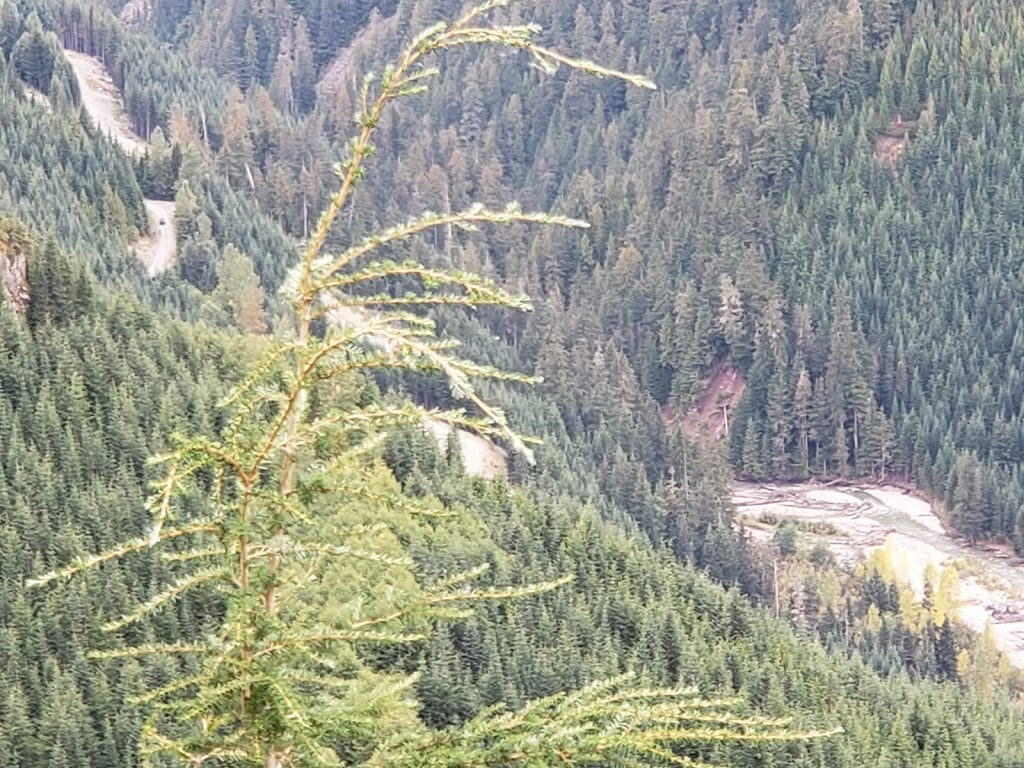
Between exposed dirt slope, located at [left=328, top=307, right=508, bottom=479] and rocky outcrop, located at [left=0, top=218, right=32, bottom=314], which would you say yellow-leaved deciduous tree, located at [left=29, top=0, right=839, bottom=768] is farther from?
exposed dirt slope, located at [left=328, top=307, right=508, bottom=479]

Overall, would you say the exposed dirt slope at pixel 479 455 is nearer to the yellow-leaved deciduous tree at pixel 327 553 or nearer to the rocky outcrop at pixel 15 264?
the rocky outcrop at pixel 15 264

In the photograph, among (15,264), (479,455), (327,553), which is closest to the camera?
(327,553)

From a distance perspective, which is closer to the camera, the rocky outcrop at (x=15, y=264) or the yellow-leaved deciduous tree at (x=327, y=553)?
the yellow-leaved deciduous tree at (x=327, y=553)

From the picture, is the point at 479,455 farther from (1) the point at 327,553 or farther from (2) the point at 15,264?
(1) the point at 327,553

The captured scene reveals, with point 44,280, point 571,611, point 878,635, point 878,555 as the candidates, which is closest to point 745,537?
point 878,555

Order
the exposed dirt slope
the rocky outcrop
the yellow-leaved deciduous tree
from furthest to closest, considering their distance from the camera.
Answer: the exposed dirt slope < the rocky outcrop < the yellow-leaved deciduous tree

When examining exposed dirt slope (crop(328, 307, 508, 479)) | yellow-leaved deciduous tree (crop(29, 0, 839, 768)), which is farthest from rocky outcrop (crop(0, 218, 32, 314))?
yellow-leaved deciduous tree (crop(29, 0, 839, 768))

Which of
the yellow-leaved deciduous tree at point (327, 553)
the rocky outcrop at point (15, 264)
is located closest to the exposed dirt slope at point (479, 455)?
the rocky outcrop at point (15, 264)

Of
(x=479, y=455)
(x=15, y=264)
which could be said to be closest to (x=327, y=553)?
(x=15, y=264)

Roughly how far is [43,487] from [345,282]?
94217 mm

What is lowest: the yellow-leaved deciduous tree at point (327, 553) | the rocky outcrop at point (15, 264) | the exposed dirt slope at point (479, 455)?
the exposed dirt slope at point (479, 455)

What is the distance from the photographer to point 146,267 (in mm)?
195125

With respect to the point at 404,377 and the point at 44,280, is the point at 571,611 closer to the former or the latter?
the point at 44,280

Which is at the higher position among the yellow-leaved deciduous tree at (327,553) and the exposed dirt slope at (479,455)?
the yellow-leaved deciduous tree at (327,553)
